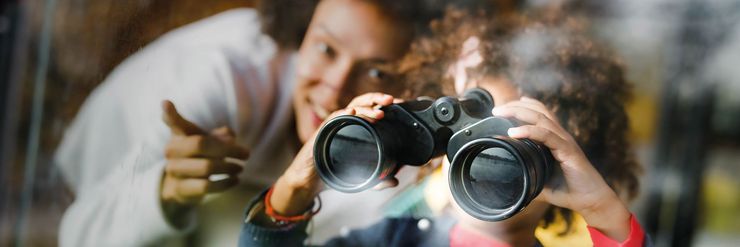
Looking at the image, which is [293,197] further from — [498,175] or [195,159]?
[498,175]

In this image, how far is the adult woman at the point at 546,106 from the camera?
0.81 m

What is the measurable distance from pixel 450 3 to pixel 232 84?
14.3 inches

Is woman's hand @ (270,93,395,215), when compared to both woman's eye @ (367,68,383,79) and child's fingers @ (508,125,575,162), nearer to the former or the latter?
woman's eye @ (367,68,383,79)

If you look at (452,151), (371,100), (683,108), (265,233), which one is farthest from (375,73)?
(683,108)

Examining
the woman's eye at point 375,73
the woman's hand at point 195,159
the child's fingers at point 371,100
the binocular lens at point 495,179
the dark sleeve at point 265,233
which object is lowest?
the dark sleeve at point 265,233

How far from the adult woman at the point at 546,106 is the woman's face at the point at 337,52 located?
4 centimetres

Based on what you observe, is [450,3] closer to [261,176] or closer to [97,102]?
[261,176]

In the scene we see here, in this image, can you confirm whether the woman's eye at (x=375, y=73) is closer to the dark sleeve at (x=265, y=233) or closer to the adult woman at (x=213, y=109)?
the adult woman at (x=213, y=109)

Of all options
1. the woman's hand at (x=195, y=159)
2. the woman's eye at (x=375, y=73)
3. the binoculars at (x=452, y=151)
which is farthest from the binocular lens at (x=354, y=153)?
the woman's hand at (x=195, y=159)

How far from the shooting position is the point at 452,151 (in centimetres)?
85

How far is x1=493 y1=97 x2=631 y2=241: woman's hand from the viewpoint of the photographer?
2.63 ft

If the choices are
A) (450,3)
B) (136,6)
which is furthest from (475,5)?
(136,6)

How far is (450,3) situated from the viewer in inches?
37.5

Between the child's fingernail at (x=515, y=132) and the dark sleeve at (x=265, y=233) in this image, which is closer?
the child's fingernail at (x=515, y=132)
